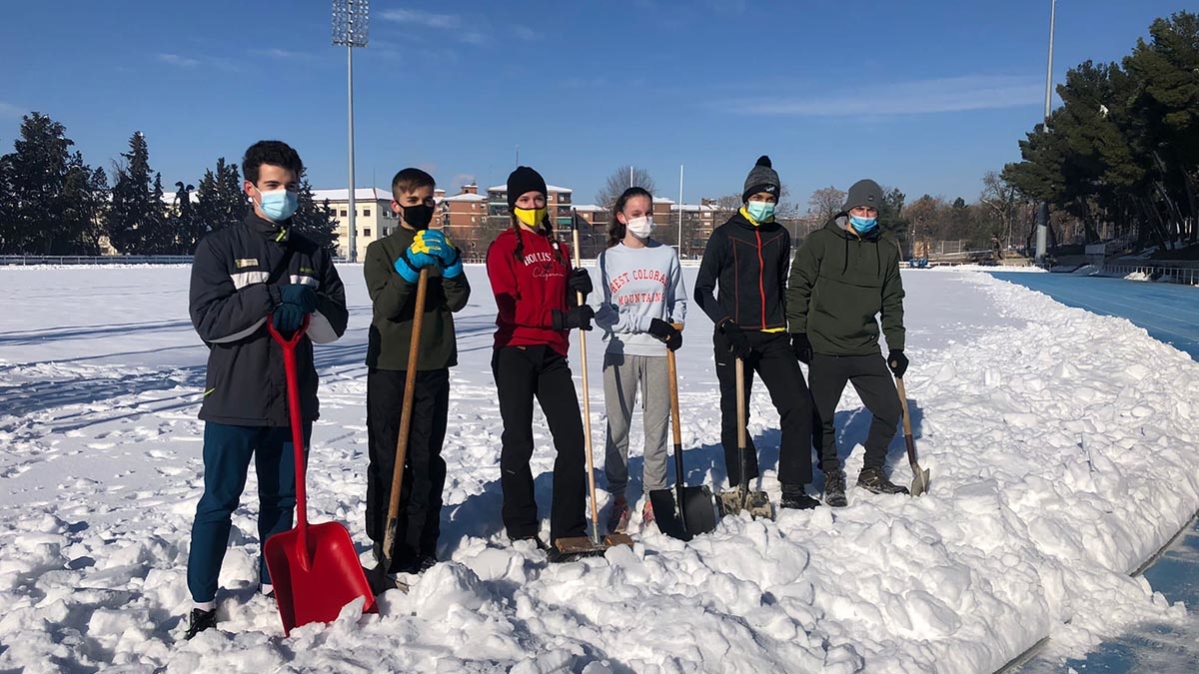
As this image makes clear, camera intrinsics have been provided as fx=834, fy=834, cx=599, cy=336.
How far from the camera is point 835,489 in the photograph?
15.7 ft

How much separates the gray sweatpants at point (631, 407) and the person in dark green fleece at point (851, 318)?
3.22 feet

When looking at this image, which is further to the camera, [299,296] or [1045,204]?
[1045,204]

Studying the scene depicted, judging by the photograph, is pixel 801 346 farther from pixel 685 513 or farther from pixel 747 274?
pixel 685 513

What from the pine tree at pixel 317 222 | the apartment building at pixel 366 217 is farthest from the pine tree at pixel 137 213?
the apartment building at pixel 366 217

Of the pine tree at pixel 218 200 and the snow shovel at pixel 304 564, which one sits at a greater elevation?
the pine tree at pixel 218 200

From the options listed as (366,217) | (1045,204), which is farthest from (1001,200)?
(366,217)

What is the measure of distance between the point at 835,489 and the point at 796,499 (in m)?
0.33

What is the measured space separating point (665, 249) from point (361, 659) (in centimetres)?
254

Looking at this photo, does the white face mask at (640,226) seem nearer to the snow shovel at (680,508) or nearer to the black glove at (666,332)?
the black glove at (666,332)

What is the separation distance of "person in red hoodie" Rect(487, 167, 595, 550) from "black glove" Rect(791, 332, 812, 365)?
59.6 inches

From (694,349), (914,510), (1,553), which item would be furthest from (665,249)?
(694,349)

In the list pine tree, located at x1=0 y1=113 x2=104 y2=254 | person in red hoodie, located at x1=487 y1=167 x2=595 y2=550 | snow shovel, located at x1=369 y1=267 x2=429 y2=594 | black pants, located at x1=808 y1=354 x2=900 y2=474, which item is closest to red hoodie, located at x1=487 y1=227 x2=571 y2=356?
person in red hoodie, located at x1=487 y1=167 x2=595 y2=550

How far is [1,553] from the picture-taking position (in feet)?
12.7

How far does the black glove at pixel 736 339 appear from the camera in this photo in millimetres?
4492
